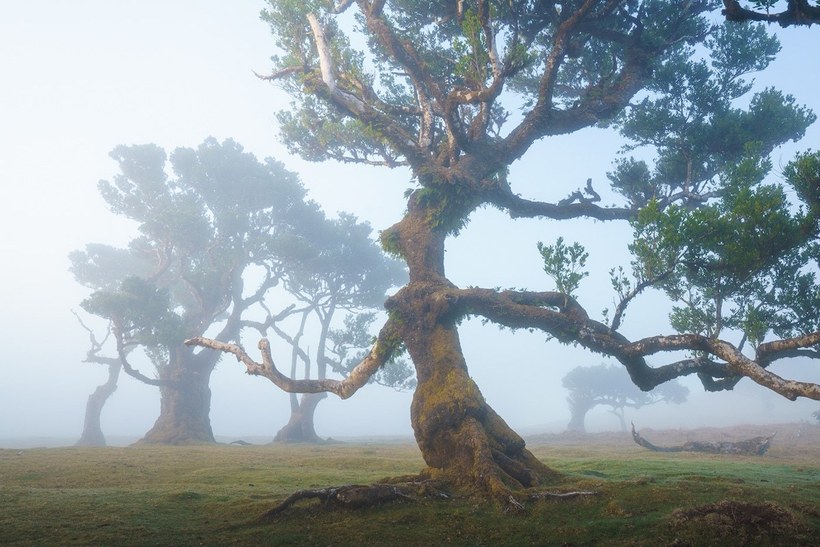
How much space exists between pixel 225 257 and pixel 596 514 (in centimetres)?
4150

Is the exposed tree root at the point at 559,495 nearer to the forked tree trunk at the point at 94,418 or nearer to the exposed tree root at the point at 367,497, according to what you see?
the exposed tree root at the point at 367,497

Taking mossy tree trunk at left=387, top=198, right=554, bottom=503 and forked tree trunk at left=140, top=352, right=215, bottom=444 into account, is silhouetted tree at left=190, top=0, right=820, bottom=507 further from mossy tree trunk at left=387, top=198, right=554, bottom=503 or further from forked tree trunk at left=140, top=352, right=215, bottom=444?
forked tree trunk at left=140, top=352, right=215, bottom=444

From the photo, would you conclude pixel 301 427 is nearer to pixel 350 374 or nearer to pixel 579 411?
pixel 350 374

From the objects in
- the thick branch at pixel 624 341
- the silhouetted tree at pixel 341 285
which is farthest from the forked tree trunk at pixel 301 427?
the thick branch at pixel 624 341

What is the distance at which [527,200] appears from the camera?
20219 mm

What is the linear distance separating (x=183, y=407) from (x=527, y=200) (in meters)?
32.6

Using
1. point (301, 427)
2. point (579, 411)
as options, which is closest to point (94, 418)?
point (301, 427)

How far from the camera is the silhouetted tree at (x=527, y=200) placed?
11.9 metres

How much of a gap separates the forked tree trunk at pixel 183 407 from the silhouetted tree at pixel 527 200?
24133mm

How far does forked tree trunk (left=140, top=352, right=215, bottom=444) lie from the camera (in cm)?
3722

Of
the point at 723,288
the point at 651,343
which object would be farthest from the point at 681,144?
the point at 651,343

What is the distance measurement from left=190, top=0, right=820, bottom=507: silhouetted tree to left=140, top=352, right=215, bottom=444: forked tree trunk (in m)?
24.1

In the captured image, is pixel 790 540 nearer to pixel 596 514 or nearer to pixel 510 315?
pixel 596 514

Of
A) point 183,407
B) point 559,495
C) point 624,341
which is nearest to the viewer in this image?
point 559,495
